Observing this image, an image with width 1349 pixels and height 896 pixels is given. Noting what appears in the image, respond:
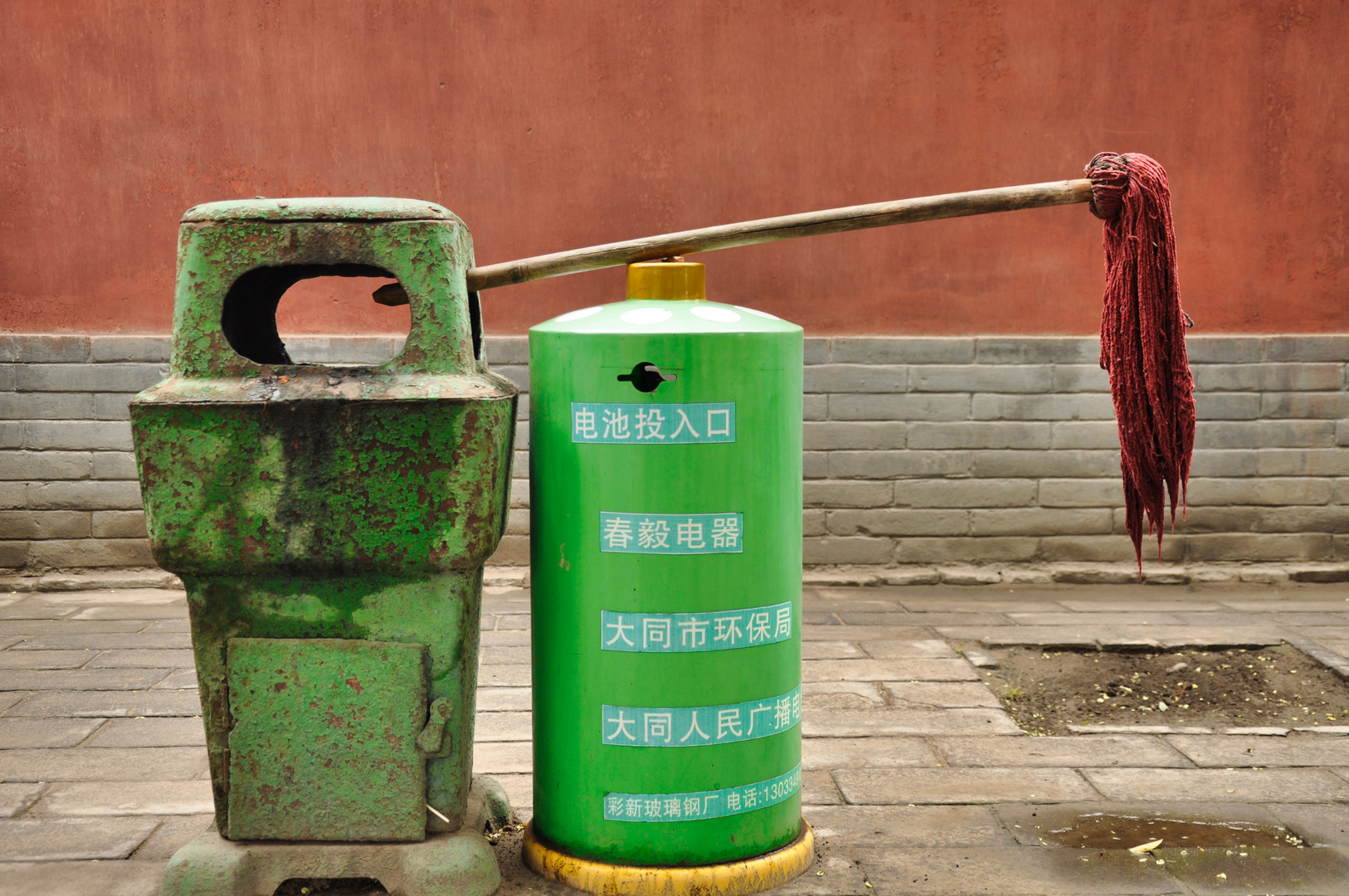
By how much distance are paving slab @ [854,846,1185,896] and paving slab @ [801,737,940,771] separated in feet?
2.02

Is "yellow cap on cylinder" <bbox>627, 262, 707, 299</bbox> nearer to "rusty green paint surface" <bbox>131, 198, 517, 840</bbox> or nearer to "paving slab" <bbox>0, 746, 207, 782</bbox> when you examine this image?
"rusty green paint surface" <bbox>131, 198, 517, 840</bbox>

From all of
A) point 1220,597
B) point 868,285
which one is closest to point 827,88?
point 868,285

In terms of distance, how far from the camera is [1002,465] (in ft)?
19.2

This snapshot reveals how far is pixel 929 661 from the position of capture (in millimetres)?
4527

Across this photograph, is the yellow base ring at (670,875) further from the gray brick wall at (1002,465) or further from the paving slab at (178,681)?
the gray brick wall at (1002,465)

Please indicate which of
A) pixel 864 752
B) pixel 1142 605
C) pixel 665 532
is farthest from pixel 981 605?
pixel 665 532

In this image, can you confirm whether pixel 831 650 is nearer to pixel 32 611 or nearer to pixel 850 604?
pixel 850 604

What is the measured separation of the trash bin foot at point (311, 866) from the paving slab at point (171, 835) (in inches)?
13.9

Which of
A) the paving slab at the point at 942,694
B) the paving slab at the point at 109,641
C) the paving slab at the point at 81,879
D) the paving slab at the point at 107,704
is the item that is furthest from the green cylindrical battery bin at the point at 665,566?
the paving slab at the point at 109,641

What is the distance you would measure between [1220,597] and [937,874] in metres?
3.59

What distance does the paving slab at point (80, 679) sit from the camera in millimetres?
4176

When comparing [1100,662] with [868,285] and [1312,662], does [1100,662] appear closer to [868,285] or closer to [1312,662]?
[1312,662]

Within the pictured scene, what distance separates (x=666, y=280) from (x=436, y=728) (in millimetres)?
1109

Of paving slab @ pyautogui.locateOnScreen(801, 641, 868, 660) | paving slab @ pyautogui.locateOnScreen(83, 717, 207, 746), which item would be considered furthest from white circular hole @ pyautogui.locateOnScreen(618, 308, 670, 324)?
paving slab @ pyautogui.locateOnScreen(801, 641, 868, 660)
